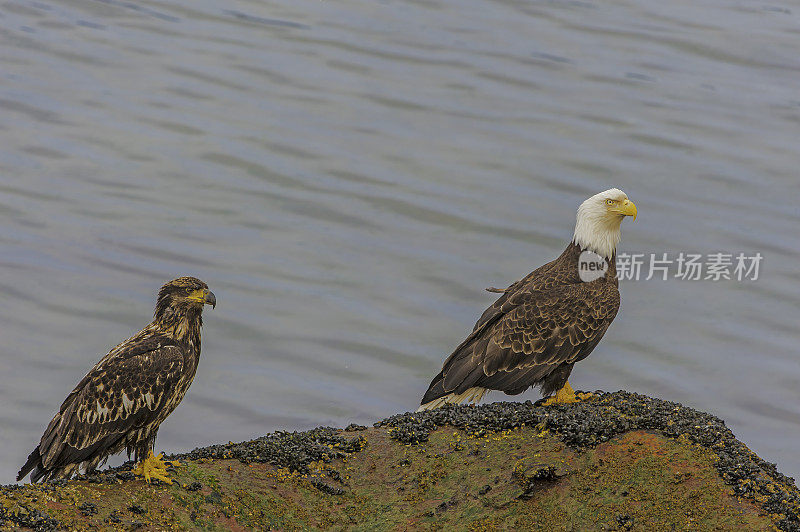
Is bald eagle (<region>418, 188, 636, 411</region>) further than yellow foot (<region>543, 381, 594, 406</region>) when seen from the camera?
Yes

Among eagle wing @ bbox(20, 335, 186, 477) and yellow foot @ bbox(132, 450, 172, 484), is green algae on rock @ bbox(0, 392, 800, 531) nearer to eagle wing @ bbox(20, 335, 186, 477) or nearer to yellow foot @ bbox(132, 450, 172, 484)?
yellow foot @ bbox(132, 450, 172, 484)

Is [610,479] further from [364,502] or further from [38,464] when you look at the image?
[38,464]

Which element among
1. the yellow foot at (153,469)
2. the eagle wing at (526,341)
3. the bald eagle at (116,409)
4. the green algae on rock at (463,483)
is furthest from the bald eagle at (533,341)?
the yellow foot at (153,469)

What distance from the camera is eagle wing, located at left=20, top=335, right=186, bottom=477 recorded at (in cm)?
816

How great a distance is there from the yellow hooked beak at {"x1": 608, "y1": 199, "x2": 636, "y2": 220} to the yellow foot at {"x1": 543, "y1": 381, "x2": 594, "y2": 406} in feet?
6.47

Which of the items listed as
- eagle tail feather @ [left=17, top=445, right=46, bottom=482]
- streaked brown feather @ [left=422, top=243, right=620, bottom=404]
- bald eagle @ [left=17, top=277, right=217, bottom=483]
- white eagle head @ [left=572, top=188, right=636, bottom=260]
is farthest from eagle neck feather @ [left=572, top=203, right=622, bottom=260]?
eagle tail feather @ [left=17, top=445, right=46, bottom=482]

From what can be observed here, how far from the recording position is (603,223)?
1123 cm

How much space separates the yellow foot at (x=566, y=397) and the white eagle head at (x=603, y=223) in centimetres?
158

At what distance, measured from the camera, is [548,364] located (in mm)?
10461

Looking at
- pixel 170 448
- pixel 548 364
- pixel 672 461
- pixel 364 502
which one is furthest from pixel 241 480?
pixel 170 448

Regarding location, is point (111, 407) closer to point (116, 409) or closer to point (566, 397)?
point (116, 409)

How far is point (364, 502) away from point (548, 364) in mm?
3360

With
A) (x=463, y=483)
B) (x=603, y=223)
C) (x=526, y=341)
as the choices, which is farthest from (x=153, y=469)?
(x=603, y=223)

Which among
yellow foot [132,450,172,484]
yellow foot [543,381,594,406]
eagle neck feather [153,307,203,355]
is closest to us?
yellow foot [132,450,172,484]
